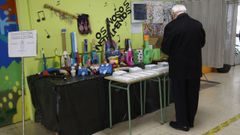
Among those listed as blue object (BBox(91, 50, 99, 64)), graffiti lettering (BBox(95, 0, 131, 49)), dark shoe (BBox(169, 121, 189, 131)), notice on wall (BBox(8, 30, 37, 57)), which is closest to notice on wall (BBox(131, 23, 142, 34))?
graffiti lettering (BBox(95, 0, 131, 49))

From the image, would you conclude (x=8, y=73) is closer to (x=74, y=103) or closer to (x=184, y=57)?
(x=74, y=103)

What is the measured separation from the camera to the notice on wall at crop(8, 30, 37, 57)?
259 centimetres

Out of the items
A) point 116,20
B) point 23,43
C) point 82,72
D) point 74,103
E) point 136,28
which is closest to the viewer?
point 23,43

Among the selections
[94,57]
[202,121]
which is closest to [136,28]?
[94,57]

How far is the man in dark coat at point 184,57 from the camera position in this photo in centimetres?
282

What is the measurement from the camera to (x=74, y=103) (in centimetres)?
278

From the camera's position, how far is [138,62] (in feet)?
13.0

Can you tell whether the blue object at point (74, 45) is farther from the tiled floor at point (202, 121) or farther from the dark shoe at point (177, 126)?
the dark shoe at point (177, 126)

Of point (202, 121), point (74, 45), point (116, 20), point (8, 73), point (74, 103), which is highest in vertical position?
point (116, 20)

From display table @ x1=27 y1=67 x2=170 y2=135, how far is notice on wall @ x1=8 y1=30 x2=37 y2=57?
419 millimetres

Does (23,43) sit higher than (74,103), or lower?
higher

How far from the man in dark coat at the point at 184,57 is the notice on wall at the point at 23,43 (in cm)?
149

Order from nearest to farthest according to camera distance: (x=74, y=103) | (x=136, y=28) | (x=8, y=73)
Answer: (x=74, y=103)
(x=8, y=73)
(x=136, y=28)

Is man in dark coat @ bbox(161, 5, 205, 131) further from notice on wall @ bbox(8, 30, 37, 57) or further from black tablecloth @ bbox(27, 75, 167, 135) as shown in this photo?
notice on wall @ bbox(8, 30, 37, 57)
